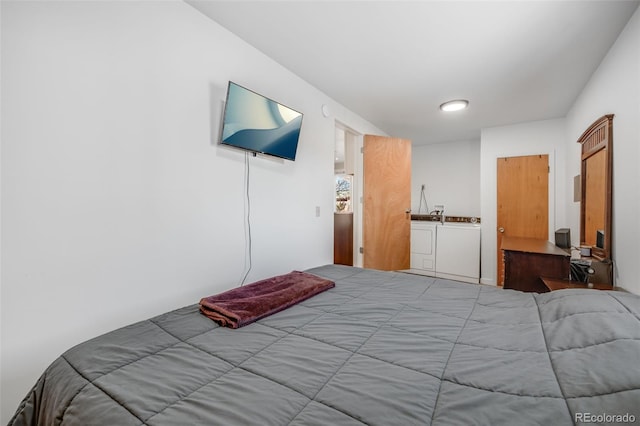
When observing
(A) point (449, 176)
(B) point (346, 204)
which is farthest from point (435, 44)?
(B) point (346, 204)

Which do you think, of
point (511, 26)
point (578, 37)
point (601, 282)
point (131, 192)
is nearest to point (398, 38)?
point (511, 26)

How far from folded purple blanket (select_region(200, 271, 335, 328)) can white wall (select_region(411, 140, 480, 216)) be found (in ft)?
13.9

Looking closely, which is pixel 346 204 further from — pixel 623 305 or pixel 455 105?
pixel 623 305

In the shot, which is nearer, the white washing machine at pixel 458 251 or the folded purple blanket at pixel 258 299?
the folded purple blanket at pixel 258 299

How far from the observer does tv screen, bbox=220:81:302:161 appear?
1851 mm

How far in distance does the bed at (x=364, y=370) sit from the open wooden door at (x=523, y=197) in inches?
124

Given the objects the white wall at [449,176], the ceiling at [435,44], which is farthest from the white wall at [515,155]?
the white wall at [449,176]

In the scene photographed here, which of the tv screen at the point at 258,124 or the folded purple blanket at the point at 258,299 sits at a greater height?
the tv screen at the point at 258,124

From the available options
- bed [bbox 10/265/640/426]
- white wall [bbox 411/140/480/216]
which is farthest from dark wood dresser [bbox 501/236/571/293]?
white wall [bbox 411/140/480/216]

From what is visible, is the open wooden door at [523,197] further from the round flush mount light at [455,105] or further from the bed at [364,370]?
the bed at [364,370]

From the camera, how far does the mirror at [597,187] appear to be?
2.05 m

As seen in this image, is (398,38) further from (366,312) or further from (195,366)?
(195,366)

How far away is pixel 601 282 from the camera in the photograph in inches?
81.8

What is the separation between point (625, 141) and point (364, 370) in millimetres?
2296
